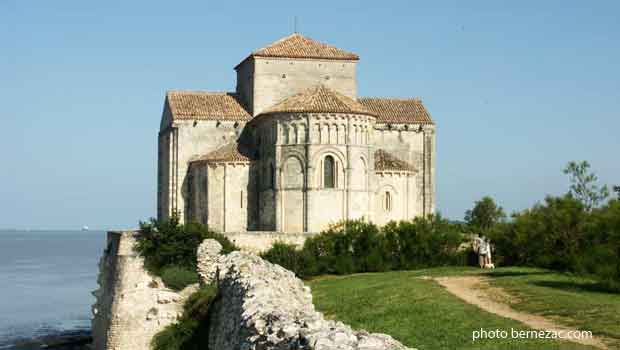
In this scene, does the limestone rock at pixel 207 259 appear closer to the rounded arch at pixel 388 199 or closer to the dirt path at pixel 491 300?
the dirt path at pixel 491 300

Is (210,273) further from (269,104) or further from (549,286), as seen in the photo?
(269,104)

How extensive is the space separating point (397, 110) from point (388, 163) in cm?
476

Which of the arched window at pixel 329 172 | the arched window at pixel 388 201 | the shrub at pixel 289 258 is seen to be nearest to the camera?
the shrub at pixel 289 258

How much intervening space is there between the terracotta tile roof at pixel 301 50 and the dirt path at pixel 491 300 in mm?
20096

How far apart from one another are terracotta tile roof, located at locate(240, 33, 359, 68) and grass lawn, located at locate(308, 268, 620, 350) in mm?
17899

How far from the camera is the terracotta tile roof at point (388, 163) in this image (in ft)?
155

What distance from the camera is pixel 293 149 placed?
145ft

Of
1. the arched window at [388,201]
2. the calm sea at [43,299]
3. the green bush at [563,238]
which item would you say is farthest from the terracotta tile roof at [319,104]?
the calm sea at [43,299]

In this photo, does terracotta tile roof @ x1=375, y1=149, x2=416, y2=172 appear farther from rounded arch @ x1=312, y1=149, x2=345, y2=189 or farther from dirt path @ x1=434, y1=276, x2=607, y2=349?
dirt path @ x1=434, y1=276, x2=607, y2=349

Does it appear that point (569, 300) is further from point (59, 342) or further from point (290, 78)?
point (59, 342)

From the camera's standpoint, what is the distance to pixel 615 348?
17094mm

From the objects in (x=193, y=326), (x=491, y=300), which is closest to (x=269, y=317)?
(x=491, y=300)

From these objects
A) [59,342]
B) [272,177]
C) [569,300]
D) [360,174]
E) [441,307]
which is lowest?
[59,342]

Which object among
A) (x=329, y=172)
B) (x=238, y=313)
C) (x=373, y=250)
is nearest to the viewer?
(x=238, y=313)
